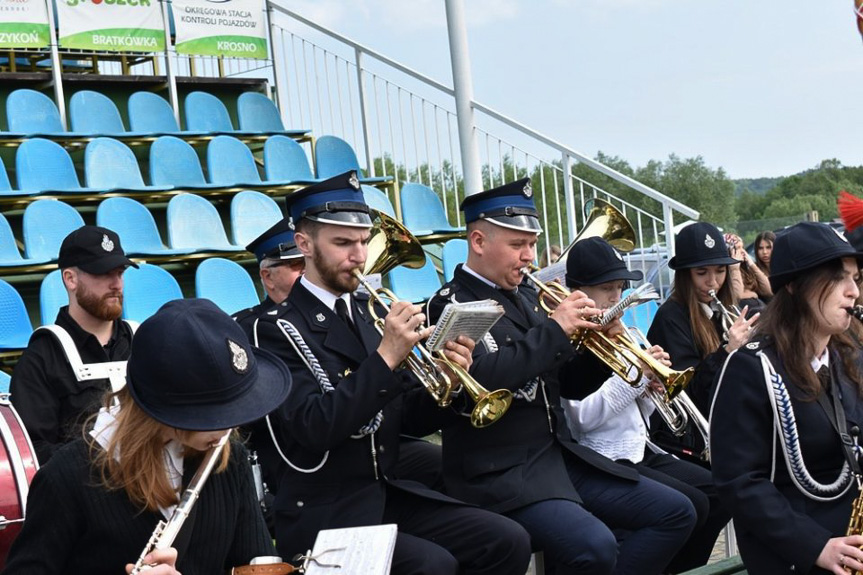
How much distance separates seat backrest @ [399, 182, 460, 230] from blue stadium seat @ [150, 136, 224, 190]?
1.72 metres

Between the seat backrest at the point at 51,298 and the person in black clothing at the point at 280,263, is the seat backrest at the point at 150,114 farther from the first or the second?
the person in black clothing at the point at 280,263

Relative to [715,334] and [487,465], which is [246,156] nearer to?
[715,334]

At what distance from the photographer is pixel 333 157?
998 cm

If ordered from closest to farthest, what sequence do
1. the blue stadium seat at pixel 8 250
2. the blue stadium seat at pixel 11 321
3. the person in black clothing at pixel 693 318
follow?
1. the person in black clothing at pixel 693 318
2. the blue stadium seat at pixel 11 321
3. the blue stadium seat at pixel 8 250

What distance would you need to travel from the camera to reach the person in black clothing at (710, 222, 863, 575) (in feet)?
10.8

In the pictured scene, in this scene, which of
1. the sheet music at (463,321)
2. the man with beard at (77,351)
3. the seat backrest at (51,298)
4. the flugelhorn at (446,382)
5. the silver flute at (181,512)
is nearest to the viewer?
the silver flute at (181,512)

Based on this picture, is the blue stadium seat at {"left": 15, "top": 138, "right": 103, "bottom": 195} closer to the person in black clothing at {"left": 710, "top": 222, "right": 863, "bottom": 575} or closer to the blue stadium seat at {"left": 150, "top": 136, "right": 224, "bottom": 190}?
the blue stadium seat at {"left": 150, "top": 136, "right": 224, "bottom": 190}

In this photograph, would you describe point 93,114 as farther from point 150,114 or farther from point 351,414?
point 351,414

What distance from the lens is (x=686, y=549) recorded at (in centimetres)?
511

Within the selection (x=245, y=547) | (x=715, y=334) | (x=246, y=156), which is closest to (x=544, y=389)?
(x=715, y=334)

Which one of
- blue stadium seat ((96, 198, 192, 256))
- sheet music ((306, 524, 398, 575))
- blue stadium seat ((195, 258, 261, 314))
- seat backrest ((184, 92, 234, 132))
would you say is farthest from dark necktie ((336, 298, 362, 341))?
seat backrest ((184, 92, 234, 132))

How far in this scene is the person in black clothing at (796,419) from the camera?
3.29 metres

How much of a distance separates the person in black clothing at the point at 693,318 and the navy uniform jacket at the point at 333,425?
1.74 metres

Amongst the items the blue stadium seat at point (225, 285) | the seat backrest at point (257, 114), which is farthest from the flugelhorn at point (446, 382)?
the seat backrest at point (257, 114)
